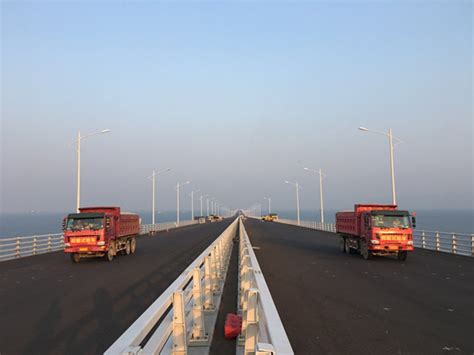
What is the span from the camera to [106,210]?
91.9 ft

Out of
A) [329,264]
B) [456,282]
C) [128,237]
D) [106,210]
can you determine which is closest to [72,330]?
[456,282]

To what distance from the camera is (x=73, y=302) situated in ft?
43.0

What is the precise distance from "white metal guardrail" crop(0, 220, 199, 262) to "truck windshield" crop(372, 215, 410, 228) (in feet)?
63.5

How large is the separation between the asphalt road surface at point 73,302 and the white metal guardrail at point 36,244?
5.18m

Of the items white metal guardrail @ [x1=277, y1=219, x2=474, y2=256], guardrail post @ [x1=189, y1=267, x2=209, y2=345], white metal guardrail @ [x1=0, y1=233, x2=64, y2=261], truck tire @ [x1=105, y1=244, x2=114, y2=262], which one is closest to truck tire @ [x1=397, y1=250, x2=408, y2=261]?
white metal guardrail @ [x1=277, y1=219, x2=474, y2=256]

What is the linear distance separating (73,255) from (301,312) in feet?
56.3

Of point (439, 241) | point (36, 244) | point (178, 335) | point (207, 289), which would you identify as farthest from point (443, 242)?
point (178, 335)

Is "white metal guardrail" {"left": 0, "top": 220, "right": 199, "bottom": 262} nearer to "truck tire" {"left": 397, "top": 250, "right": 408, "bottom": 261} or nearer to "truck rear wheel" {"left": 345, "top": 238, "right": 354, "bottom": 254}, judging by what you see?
"truck rear wheel" {"left": 345, "top": 238, "right": 354, "bottom": 254}

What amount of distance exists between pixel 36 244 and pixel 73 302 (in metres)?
20.4

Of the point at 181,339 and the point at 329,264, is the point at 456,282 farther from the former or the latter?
the point at 181,339

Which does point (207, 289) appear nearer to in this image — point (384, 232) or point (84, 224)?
point (384, 232)

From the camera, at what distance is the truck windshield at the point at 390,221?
25.0 metres

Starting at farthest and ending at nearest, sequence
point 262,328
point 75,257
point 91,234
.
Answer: point 75,257 → point 91,234 → point 262,328

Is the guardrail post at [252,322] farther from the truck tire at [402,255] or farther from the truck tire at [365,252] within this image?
the truck tire at [402,255]
